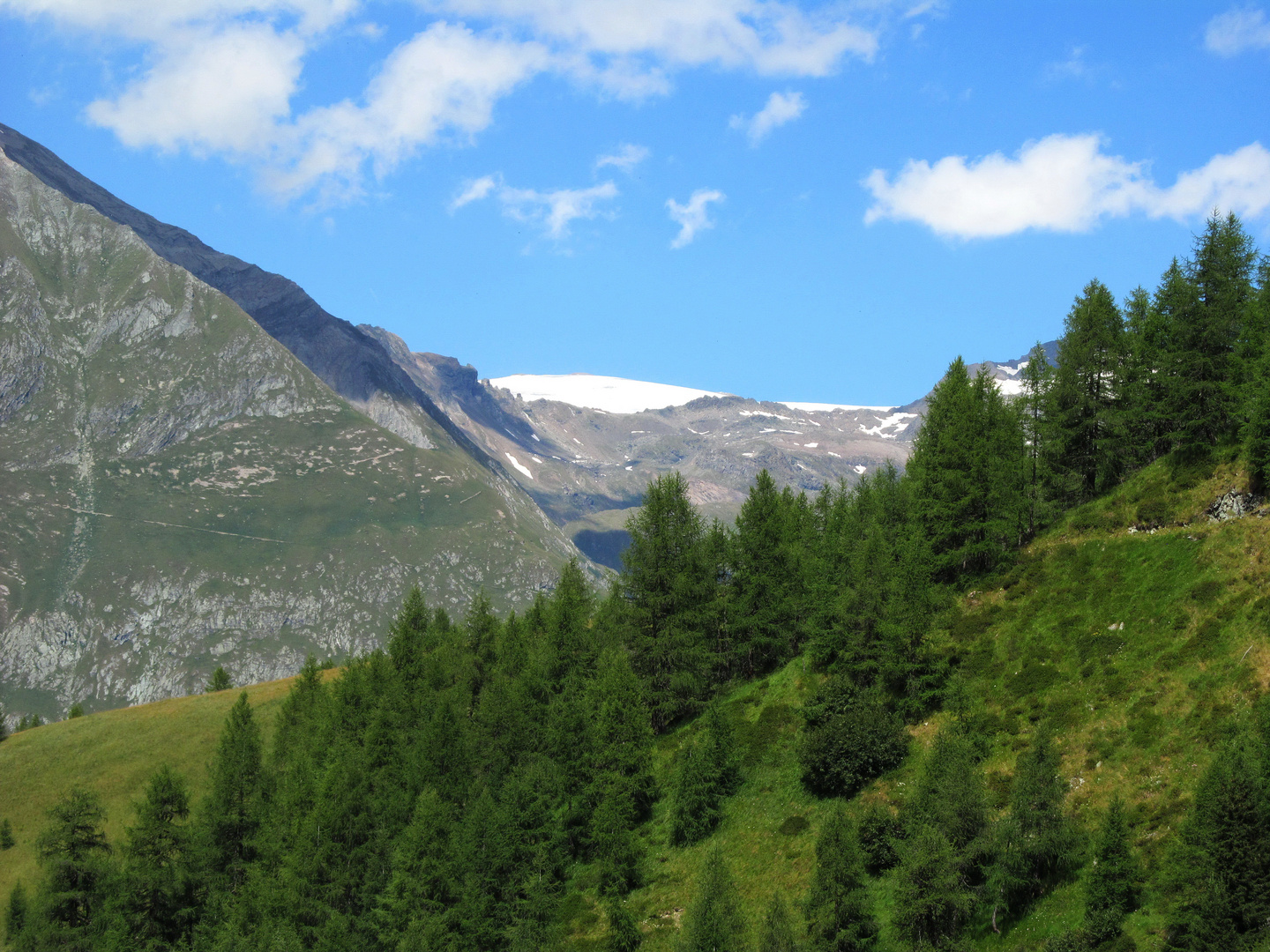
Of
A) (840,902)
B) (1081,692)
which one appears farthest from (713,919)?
(1081,692)

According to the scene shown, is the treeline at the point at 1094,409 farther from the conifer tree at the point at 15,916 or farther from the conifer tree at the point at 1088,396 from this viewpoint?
the conifer tree at the point at 15,916

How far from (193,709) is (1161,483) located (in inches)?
4499

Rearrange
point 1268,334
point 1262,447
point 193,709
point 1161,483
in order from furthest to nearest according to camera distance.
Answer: point 193,709, point 1161,483, point 1268,334, point 1262,447

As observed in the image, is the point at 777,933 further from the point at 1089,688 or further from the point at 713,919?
the point at 1089,688

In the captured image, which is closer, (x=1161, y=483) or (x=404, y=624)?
(x=1161, y=483)

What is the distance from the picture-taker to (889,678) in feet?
201

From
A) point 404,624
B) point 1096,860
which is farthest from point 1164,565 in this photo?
point 404,624

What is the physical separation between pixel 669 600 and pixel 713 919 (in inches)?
1305

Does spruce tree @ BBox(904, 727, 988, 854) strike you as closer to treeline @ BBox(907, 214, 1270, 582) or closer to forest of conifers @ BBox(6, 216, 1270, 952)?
forest of conifers @ BBox(6, 216, 1270, 952)

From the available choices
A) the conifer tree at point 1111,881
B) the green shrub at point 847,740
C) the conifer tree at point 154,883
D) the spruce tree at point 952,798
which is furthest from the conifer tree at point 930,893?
the conifer tree at point 154,883

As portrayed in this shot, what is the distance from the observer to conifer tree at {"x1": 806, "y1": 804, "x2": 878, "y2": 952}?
43.2 meters

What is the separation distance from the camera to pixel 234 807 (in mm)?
82625

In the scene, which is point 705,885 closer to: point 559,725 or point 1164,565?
point 559,725

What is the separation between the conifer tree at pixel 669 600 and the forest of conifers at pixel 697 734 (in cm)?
24
